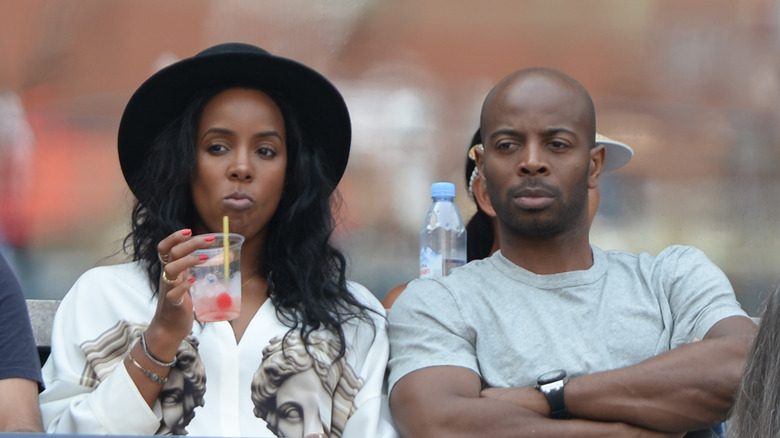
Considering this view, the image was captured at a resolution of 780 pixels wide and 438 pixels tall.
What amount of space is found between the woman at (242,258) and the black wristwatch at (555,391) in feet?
1.47

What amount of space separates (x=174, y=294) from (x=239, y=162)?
22.8 inches

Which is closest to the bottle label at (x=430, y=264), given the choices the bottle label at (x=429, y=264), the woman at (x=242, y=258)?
the bottle label at (x=429, y=264)

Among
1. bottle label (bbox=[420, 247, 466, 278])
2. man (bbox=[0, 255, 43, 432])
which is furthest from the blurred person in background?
bottle label (bbox=[420, 247, 466, 278])

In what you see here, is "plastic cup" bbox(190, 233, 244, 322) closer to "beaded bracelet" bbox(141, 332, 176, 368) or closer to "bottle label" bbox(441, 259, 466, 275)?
"beaded bracelet" bbox(141, 332, 176, 368)

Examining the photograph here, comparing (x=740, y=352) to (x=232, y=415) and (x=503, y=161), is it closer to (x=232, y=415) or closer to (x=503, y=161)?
(x=503, y=161)

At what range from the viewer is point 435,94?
4738 mm

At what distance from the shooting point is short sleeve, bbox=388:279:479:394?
9.32ft

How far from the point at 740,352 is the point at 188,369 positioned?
1.43 meters

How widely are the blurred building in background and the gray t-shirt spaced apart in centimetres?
164

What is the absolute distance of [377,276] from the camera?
15.5ft

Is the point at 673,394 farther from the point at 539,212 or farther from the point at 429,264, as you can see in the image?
the point at 429,264

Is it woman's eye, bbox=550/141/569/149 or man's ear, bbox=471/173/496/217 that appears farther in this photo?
man's ear, bbox=471/173/496/217

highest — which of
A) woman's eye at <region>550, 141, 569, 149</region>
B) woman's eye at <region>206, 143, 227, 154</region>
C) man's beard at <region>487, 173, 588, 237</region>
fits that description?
woman's eye at <region>550, 141, 569, 149</region>

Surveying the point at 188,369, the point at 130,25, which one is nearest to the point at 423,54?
the point at 130,25
